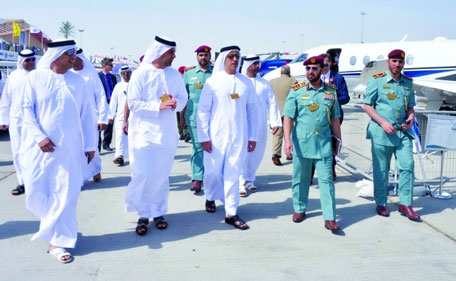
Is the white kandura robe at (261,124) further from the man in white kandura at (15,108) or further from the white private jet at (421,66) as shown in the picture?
the white private jet at (421,66)

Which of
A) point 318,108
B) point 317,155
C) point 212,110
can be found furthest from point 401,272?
point 212,110

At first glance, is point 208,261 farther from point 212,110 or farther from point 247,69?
point 247,69

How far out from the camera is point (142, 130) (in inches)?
175

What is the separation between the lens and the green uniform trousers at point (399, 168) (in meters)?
5.20

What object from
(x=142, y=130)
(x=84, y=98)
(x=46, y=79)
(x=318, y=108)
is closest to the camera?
(x=46, y=79)

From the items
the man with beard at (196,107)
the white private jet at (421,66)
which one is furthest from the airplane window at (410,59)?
the man with beard at (196,107)

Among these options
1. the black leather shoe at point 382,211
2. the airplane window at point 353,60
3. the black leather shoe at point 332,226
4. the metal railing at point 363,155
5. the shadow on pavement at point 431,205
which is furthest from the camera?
the airplane window at point 353,60

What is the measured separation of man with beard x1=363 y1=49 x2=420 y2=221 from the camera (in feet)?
17.0

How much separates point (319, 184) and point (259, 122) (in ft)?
5.34

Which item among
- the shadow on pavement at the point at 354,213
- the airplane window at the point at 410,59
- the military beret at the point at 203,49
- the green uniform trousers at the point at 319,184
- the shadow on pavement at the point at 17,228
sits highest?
the military beret at the point at 203,49

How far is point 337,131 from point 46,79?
300cm

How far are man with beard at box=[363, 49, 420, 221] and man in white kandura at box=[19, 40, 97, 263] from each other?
3.35 m

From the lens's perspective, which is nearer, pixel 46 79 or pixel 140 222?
pixel 46 79

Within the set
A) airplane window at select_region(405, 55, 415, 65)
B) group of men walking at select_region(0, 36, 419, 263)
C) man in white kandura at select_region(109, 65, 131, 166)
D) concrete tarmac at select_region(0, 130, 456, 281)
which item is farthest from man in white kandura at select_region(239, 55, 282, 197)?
airplane window at select_region(405, 55, 415, 65)
